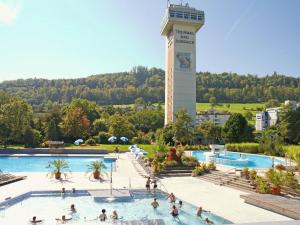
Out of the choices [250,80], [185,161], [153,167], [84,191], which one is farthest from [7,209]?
[250,80]

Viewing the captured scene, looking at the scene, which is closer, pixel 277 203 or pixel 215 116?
pixel 277 203

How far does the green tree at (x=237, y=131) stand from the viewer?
52.7 metres

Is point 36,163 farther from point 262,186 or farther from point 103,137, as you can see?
point 262,186

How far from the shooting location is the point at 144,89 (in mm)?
135125

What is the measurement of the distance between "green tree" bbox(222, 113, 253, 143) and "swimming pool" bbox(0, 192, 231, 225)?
1465 inches

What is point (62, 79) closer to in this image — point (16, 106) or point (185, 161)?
point (16, 106)

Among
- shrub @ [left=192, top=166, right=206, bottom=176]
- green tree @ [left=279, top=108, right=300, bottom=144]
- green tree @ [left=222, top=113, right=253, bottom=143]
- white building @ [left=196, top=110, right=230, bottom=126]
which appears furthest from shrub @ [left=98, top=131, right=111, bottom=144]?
white building @ [left=196, top=110, right=230, bottom=126]

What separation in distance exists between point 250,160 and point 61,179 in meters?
21.9

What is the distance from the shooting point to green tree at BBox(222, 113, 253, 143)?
52656 mm

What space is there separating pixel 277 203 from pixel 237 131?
3936 cm

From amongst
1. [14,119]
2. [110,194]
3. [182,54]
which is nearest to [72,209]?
[110,194]

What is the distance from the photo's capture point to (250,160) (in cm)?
3562

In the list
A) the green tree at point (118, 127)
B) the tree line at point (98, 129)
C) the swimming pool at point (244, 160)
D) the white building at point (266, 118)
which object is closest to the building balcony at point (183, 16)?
the tree line at point (98, 129)

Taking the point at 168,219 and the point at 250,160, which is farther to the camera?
the point at 250,160
